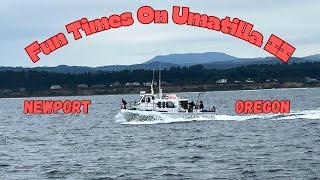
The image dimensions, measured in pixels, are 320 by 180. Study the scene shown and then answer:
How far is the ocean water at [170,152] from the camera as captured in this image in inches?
1508

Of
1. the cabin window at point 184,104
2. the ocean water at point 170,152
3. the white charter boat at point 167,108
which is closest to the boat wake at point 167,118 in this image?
the white charter boat at point 167,108

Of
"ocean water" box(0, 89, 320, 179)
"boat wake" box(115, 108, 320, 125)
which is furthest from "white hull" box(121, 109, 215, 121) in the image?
"ocean water" box(0, 89, 320, 179)

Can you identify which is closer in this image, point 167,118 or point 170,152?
point 170,152

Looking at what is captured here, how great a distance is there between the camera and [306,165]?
3966cm

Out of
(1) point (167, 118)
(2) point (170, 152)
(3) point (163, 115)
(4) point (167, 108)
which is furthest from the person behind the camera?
(1) point (167, 118)

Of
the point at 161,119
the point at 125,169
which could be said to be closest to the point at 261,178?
the point at 125,169

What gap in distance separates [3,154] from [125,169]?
13098 mm

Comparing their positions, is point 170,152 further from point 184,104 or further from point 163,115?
point 163,115

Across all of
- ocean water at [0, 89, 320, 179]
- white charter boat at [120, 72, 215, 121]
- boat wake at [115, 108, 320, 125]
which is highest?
white charter boat at [120, 72, 215, 121]

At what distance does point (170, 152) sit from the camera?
4828cm

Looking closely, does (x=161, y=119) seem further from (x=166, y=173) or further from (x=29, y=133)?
(x=166, y=173)

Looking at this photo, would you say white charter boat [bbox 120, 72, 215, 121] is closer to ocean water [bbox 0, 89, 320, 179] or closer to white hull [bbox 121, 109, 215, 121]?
white hull [bbox 121, 109, 215, 121]

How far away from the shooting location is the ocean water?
38.3m

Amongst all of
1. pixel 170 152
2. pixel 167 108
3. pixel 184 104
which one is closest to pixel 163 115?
pixel 167 108
